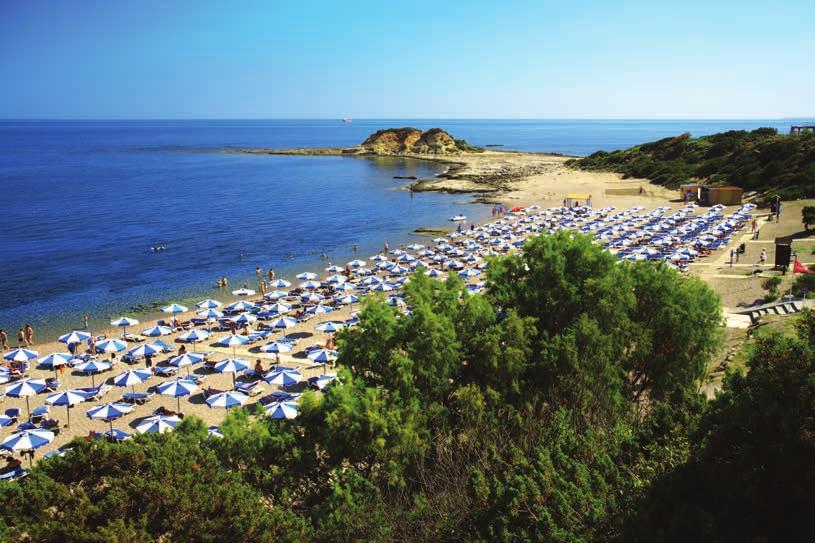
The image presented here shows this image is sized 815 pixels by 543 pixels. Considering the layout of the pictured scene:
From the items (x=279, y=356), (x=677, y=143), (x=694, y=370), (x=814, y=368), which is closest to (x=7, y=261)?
(x=279, y=356)

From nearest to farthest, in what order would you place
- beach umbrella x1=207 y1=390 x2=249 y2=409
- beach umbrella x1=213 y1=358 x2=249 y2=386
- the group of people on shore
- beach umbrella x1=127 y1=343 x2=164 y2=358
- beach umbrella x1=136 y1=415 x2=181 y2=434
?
beach umbrella x1=136 y1=415 x2=181 y2=434 → beach umbrella x1=207 y1=390 x2=249 y2=409 → beach umbrella x1=213 y1=358 x2=249 y2=386 → beach umbrella x1=127 y1=343 x2=164 y2=358 → the group of people on shore

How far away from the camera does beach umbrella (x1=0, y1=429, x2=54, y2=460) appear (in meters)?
17.5

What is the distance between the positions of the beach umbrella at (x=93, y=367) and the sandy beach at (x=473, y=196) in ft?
0.81

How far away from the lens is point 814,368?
8.43 meters

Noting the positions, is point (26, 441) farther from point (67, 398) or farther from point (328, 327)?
point (328, 327)

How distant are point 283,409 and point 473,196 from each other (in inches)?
2582

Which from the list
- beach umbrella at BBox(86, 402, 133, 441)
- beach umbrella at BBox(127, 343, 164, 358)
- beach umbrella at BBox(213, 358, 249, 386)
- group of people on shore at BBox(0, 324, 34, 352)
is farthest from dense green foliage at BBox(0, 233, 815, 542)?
group of people on shore at BBox(0, 324, 34, 352)

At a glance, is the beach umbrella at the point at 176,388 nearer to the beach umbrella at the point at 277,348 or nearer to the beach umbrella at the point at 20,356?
the beach umbrella at the point at 277,348

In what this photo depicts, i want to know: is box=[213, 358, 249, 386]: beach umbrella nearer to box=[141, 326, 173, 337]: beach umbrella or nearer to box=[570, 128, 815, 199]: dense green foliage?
box=[141, 326, 173, 337]: beach umbrella

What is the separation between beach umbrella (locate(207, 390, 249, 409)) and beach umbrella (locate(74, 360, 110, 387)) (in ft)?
25.6

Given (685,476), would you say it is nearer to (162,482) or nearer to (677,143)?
(162,482)

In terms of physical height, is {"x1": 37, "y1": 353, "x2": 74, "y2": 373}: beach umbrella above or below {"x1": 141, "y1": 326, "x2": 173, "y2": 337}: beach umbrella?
below

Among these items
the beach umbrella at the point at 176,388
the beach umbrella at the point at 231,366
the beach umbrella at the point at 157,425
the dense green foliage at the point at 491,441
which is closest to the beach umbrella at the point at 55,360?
the beach umbrella at the point at 176,388

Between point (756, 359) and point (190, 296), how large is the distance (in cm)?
3510
